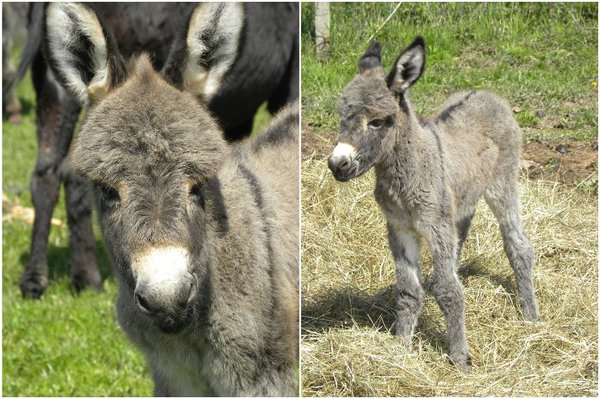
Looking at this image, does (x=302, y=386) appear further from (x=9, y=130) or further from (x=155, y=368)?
(x=9, y=130)

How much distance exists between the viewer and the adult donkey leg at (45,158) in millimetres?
4746

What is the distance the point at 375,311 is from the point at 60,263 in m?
3.09

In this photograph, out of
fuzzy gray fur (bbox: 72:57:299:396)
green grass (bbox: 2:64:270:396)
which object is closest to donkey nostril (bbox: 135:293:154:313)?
fuzzy gray fur (bbox: 72:57:299:396)

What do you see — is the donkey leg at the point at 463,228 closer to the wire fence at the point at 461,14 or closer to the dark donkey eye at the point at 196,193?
the wire fence at the point at 461,14

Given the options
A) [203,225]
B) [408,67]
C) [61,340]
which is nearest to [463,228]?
[408,67]

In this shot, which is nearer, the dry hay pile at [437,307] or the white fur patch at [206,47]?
the white fur patch at [206,47]

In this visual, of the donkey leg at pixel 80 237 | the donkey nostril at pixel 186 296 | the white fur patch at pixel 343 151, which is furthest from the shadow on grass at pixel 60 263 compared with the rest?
the donkey nostril at pixel 186 296

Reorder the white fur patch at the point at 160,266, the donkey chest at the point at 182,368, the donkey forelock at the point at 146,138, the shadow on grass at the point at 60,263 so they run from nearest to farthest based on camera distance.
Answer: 1. the white fur patch at the point at 160,266
2. the donkey forelock at the point at 146,138
3. the donkey chest at the point at 182,368
4. the shadow on grass at the point at 60,263

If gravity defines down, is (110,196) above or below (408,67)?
below

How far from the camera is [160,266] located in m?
2.01

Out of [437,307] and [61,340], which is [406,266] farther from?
[61,340]

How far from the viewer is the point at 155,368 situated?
2.62 meters

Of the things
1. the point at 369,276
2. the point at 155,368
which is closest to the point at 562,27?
the point at 369,276

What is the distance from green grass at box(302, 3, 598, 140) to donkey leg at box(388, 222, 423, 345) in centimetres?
39
